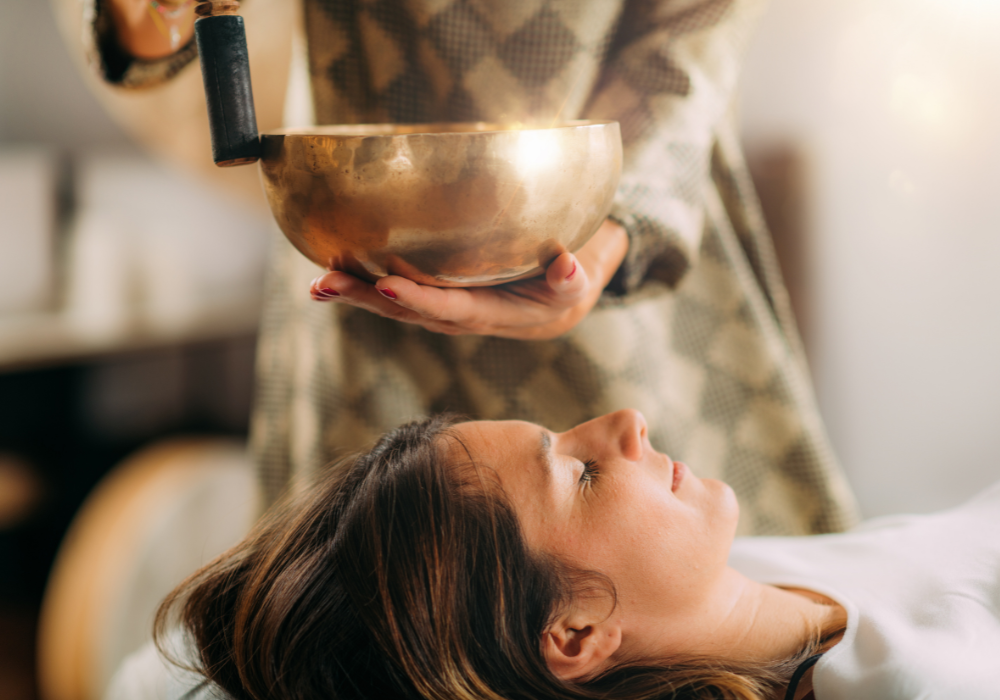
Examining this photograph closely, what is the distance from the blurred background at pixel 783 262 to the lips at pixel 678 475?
1.01 ft

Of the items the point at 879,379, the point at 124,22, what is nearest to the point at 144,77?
the point at 124,22

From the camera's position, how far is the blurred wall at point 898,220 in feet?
2.23

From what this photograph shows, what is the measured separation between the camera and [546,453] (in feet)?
1.87

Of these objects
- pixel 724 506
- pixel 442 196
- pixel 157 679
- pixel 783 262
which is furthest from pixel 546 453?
pixel 783 262

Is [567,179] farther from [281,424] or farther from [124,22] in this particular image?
[281,424]

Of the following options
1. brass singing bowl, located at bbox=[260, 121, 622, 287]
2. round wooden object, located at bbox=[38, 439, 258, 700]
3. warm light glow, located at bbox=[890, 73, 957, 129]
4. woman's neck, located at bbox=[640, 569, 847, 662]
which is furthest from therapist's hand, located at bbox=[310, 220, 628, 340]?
round wooden object, located at bbox=[38, 439, 258, 700]

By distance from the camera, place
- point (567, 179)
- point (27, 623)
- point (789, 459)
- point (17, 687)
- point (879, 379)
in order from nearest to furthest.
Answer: point (567, 179), point (789, 459), point (879, 379), point (17, 687), point (27, 623)

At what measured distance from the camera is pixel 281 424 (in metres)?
0.87

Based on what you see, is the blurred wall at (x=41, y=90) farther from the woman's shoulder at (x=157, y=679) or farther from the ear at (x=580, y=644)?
the ear at (x=580, y=644)

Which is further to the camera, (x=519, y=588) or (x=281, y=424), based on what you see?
(x=281, y=424)

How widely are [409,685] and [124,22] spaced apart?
45 cm

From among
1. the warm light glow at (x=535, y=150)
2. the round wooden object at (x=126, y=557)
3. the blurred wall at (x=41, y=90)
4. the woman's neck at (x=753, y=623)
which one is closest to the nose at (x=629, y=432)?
the woman's neck at (x=753, y=623)

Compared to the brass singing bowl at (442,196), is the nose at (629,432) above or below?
below

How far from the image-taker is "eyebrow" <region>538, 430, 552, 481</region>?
0.56 meters
